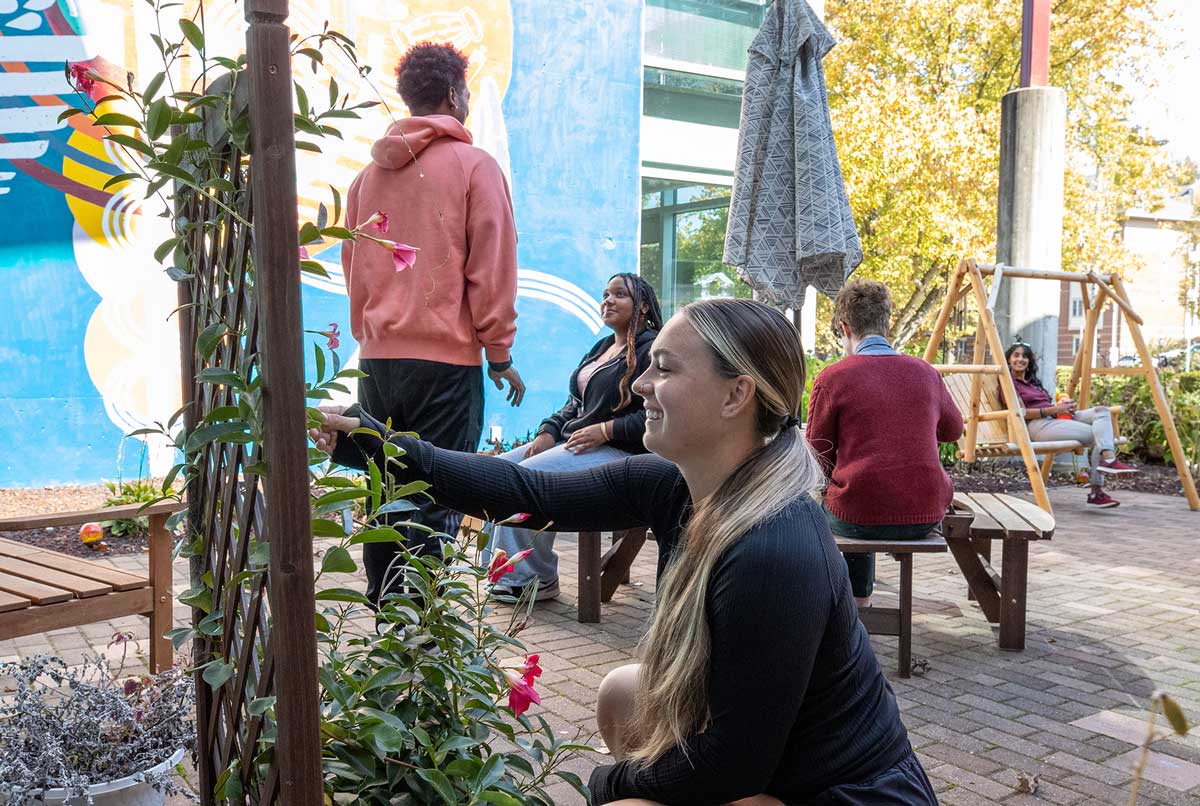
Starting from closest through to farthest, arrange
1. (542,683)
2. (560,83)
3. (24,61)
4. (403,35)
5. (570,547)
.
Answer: (542,683)
(570,547)
(24,61)
(403,35)
(560,83)

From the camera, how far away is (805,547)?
172 cm

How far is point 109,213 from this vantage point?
25.8ft

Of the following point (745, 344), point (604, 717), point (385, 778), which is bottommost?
point (604, 717)

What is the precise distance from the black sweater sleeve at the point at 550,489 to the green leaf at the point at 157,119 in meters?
0.93

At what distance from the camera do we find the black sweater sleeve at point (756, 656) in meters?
1.66

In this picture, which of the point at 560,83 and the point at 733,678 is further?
the point at 560,83

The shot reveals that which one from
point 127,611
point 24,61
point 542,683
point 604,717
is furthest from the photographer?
point 24,61

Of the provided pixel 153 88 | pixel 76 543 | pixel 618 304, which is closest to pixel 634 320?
pixel 618 304

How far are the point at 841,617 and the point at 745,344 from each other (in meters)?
0.54

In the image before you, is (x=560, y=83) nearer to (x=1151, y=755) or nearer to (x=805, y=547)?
(x=1151, y=755)

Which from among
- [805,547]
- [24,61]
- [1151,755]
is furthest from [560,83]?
[805,547]

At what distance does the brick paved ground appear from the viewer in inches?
122

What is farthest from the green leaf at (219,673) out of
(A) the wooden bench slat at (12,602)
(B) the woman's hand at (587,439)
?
(B) the woman's hand at (587,439)

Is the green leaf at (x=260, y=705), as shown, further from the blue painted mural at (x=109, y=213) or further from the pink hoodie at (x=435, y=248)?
the blue painted mural at (x=109, y=213)
